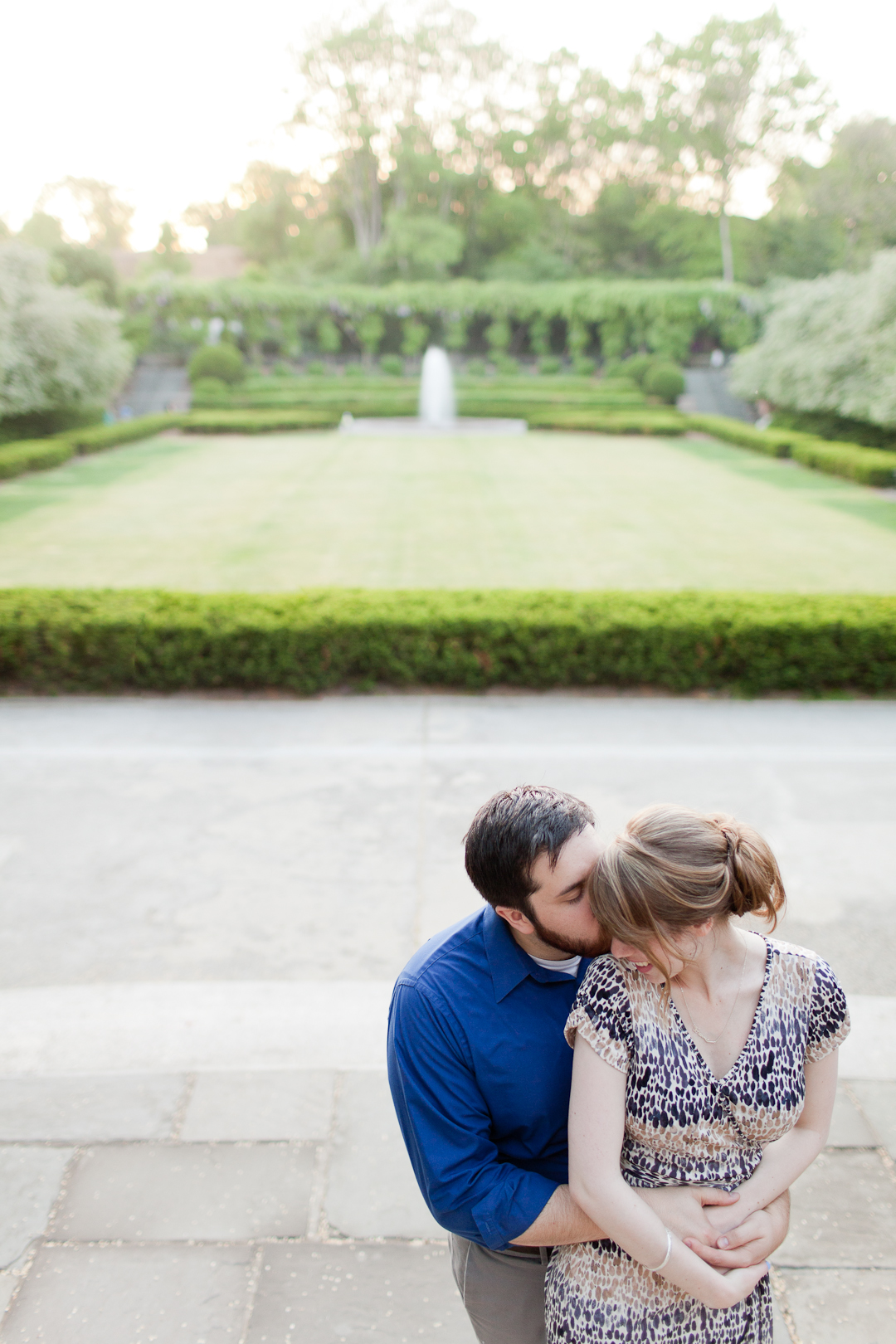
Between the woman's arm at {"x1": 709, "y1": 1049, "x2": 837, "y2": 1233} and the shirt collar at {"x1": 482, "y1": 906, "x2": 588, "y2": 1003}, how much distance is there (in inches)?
16.2

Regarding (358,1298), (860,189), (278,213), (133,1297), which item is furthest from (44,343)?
(860,189)

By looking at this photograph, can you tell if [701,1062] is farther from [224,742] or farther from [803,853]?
[224,742]

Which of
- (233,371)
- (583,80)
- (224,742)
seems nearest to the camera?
(224,742)

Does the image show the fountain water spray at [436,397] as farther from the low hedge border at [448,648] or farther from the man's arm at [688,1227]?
the man's arm at [688,1227]

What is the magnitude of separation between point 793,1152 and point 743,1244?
0.54 ft

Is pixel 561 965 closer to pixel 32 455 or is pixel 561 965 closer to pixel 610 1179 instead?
pixel 610 1179

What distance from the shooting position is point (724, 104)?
154 feet

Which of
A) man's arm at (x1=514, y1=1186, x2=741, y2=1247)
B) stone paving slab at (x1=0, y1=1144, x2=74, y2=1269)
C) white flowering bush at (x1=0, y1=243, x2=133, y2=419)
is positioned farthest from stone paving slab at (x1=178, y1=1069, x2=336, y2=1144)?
white flowering bush at (x1=0, y1=243, x2=133, y2=419)

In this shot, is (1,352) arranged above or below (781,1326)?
above

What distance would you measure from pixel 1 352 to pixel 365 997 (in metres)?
21.8

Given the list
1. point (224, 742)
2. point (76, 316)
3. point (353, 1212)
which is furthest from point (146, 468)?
point (353, 1212)

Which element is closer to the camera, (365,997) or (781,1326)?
(781,1326)

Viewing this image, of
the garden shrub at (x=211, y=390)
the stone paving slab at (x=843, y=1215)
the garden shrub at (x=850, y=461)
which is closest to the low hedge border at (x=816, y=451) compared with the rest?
the garden shrub at (x=850, y=461)

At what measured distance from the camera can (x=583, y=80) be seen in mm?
49469
